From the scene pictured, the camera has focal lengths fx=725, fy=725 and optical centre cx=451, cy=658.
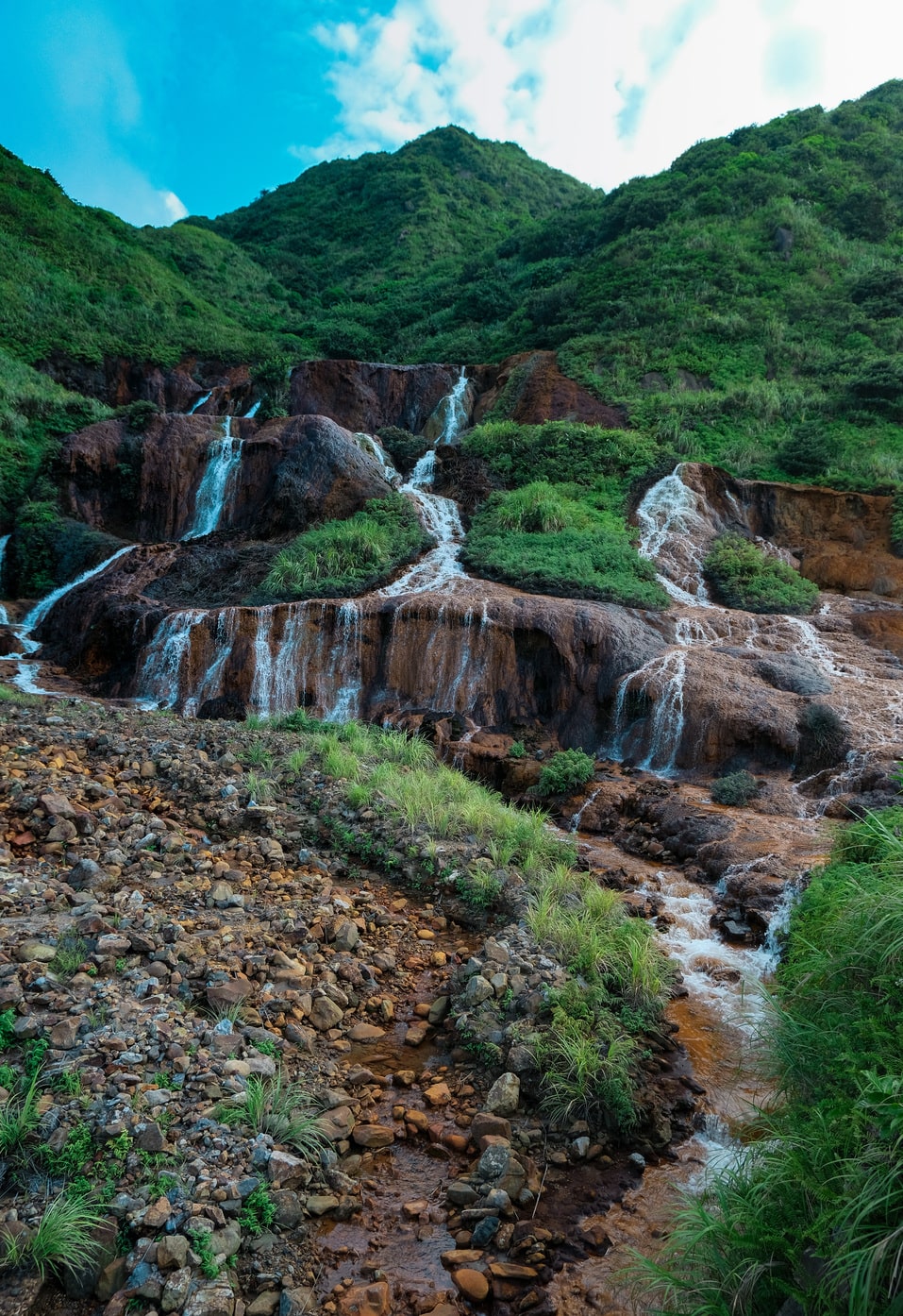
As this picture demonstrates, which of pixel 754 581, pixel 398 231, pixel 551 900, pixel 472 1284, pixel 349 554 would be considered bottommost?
pixel 472 1284

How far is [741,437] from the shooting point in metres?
20.8

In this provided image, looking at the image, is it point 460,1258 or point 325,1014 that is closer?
point 460,1258

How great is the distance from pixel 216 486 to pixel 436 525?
237 inches

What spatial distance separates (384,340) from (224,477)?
726 inches

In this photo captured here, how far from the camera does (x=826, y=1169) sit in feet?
8.63

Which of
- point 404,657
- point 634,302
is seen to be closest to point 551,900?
point 404,657

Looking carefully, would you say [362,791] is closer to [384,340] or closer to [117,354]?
[117,354]

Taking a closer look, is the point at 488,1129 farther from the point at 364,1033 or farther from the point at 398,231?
the point at 398,231

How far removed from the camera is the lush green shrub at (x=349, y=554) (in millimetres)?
14930

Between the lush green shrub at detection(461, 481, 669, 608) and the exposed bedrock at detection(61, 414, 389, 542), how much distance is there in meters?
3.43

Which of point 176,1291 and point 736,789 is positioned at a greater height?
point 736,789

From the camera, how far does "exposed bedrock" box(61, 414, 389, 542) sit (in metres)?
18.0

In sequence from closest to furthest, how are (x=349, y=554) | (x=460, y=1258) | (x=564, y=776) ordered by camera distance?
(x=460, y=1258), (x=564, y=776), (x=349, y=554)

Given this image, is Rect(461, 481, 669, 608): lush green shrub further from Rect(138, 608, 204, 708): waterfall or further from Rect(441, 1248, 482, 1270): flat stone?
Rect(441, 1248, 482, 1270): flat stone
